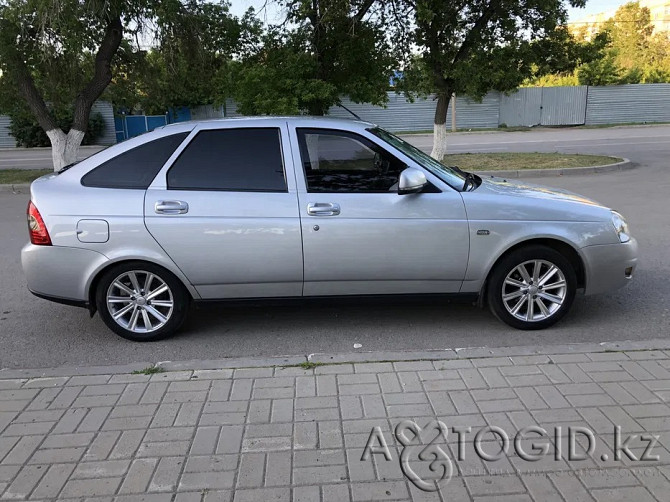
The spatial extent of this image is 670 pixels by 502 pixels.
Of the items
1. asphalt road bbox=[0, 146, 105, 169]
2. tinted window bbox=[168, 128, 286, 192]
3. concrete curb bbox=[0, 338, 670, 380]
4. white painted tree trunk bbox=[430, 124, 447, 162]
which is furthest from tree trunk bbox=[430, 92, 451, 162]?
concrete curb bbox=[0, 338, 670, 380]

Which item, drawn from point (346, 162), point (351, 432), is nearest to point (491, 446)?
point (351, 432)

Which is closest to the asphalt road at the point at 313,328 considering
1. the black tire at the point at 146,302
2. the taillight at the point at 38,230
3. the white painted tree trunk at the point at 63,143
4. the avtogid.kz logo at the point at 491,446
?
the black tire at the point at 146,302

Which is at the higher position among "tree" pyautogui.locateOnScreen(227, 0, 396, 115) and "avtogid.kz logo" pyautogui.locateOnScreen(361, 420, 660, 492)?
"tree" pyautogui.locateOnScreen(227, 0, 396, 115)

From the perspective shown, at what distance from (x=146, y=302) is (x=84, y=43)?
34.4ft

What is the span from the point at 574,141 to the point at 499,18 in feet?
41.7

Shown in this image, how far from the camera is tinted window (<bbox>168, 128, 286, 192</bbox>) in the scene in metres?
4.18

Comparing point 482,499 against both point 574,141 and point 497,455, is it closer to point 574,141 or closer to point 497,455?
point 497,455

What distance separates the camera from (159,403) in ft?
10.8

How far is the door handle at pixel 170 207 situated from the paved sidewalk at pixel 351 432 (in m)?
1.17

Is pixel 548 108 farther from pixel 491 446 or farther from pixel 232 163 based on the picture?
pixel 491 446

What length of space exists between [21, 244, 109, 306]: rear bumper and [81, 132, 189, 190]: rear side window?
1.79ft

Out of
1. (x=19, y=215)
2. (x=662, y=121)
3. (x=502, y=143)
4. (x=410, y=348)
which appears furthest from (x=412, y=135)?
(x=410, y=348)

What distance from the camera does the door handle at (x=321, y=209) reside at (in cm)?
408

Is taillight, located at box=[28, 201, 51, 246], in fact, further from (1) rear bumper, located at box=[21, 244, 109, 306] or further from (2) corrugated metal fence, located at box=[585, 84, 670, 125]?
(2) corrugated metal fence, located at box=[585, 84, 670, 125]
